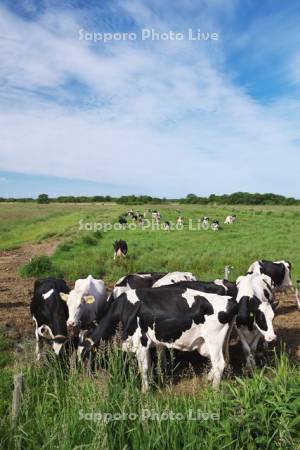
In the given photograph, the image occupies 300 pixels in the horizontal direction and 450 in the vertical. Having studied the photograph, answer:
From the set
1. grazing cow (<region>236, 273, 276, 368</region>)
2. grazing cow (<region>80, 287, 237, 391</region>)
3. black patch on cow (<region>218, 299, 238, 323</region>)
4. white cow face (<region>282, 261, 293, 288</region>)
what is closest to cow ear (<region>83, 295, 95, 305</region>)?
grazing cow (<region>80, 287, 237, 391</region>)

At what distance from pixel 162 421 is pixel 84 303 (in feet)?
14.4

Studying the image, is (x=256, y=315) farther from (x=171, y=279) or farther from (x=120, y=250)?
(x=120, y=250)

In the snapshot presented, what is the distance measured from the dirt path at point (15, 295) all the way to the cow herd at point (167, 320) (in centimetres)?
115

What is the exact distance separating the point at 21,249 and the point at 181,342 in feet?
67.0

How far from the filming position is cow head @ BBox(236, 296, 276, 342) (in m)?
8.32

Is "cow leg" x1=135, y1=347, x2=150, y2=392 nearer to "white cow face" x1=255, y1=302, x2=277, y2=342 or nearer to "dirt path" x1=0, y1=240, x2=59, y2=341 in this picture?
"white cow face" x1=255, y1=302, x2=277, y2=342

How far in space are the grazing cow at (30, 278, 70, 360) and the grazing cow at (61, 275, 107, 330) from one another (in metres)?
0.25

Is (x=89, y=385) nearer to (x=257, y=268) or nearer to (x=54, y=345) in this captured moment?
(x=54, y=345)

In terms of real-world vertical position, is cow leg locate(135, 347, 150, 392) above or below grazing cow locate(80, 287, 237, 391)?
below

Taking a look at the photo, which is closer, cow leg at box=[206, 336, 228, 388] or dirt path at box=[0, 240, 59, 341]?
cow leg at box=[206, 336, 228, 388]

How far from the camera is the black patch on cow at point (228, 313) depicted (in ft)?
24.8

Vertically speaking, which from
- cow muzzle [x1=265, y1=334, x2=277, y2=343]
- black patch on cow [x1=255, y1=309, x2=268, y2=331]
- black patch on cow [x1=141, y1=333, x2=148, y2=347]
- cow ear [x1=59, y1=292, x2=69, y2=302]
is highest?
cow ear [x1=59, y1=292, x2=69, y2=302]

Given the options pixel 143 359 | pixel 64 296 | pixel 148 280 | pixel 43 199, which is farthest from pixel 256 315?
pixel 43 199

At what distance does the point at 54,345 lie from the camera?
26.8 ft
